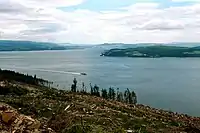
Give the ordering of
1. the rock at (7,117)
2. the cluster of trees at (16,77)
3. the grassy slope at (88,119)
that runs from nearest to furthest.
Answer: the rock at (7,117) < the grassy slope at (88,119) < the cluster of trees at (16,77)

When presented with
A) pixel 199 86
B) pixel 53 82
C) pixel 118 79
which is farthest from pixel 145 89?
pixel 53 82

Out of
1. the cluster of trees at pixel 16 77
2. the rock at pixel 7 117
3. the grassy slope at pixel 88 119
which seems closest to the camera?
the rock at pixel 7 117

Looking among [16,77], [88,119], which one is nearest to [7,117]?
[88,119]

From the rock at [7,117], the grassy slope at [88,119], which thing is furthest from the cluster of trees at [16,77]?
the rock at [7,117]

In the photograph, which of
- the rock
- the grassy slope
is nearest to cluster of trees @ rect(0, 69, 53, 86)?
the grassy slope

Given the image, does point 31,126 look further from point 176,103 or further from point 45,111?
point 176,103

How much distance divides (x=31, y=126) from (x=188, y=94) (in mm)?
75778

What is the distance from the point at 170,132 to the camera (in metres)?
21.1

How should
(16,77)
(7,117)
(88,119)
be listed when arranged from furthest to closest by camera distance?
(16,77)
(88,119)
(7,117)

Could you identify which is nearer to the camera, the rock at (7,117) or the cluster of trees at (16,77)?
the rock at (7,117)

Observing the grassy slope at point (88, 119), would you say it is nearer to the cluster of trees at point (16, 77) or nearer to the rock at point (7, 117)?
the rock at point (7, 117)

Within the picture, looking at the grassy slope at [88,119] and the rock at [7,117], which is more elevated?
the rock at [7,117]

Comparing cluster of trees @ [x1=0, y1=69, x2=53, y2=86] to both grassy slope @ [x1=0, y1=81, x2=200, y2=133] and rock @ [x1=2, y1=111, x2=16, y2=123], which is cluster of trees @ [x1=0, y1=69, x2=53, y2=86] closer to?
grassy slope @ [x1=0, y1=81, x2=200, y2=133]

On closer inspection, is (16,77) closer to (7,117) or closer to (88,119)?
(88,119)
